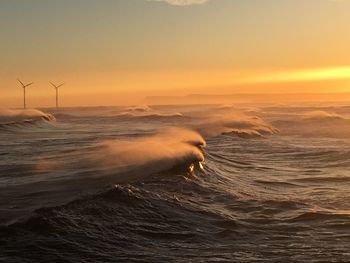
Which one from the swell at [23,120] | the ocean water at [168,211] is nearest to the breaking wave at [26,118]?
the swell at [23,120]

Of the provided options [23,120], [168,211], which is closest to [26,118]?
[23,120]

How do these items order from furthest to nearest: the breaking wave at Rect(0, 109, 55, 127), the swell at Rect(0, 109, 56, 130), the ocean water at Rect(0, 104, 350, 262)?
the breaking wave at Rect(0, 109, 55, 127), the swell at Rect(0, 109, 56, 130), the ocean water at Rect(0, 104, 350, 262)

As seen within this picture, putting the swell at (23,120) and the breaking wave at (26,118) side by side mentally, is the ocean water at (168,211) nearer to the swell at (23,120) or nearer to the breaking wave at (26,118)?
the swell at (23,120)

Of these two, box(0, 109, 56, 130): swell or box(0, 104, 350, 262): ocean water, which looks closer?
box(0, 104, 350, 262): ocean water

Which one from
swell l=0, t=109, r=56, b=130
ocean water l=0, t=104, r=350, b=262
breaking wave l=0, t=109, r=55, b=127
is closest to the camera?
ocean water l=0, t=104, r=350, b=262

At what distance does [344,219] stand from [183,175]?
6.43 metres

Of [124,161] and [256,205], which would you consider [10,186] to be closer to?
[124,161]

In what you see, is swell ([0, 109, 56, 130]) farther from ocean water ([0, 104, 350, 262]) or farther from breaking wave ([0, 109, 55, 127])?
ocean water ([0, 104, 350, 262])

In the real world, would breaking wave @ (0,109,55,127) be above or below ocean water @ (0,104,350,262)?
below

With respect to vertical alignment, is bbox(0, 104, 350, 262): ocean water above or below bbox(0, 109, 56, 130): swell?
above

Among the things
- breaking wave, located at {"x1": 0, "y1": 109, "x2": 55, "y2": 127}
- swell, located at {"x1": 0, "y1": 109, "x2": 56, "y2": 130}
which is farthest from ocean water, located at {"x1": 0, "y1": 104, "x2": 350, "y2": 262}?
breaking wave, located at {"x1": 0, "y1": 109, "x2": 55, "y2": 127}

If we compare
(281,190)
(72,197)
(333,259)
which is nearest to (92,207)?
(72,197)

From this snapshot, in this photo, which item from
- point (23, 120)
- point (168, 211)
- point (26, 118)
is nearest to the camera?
point (168, 211)

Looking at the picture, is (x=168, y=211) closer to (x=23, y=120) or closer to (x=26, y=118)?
(x=23, y=120)
